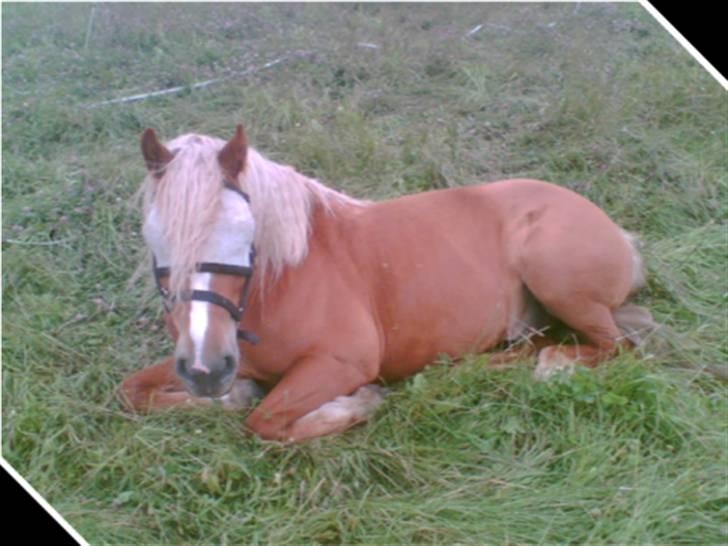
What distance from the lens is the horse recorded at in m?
2.96

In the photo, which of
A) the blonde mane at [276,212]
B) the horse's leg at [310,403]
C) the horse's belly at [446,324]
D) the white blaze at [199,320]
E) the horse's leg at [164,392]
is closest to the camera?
the white blaze at [199,320]

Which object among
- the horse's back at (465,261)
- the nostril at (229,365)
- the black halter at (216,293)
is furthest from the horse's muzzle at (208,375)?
the horse's back at (465,261)

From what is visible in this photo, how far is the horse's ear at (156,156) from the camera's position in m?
3.04

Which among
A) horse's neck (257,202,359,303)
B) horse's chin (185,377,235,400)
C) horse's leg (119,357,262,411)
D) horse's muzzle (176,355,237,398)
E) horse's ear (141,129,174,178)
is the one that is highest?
horse's ear (141,129,174,178)

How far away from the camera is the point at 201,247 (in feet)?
9.55

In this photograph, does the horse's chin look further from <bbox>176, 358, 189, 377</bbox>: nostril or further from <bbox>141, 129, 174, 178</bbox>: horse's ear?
<bbox>141, 129, 174, 178</bbox>: horse's ear

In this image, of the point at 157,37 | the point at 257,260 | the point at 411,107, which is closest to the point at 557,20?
the point at 411,107

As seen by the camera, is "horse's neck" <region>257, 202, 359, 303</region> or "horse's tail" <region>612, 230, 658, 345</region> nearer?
"horse's neck" <region>257, 202, 359, 303</region>

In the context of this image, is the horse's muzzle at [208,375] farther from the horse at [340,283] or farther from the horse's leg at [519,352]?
the horse's leg at [519,352]

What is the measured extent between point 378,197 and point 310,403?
7.23ft

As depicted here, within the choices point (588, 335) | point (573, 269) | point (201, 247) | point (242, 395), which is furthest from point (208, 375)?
point (588, 335)

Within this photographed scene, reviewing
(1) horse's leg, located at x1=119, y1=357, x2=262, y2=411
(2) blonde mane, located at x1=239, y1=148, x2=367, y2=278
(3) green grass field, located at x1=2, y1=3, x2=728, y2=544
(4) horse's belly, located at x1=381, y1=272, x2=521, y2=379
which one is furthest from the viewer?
(4) horse's belly, located at x1=381, y1=272, x2=521, y2=379

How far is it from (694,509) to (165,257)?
2.08 metres

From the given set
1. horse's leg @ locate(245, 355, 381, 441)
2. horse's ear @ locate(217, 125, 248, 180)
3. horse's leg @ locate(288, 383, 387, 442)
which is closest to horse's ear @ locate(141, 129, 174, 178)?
horse's ear @ locate(217, 125, 248, 180)
